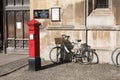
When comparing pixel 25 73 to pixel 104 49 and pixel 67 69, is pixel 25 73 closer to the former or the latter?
pixel 67 69

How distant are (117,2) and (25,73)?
4.33 meters

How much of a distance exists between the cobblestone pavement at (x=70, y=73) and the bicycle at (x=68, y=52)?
35 cm

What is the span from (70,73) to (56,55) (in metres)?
2.29

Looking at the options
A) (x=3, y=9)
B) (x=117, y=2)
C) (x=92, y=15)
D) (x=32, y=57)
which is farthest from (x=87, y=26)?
(x=3, y=9)

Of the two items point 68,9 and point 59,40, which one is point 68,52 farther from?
point 68,9

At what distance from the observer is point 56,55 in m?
13.8

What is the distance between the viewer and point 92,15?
13.6 meters

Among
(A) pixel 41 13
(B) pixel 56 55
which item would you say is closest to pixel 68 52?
(B) pixel 56 55

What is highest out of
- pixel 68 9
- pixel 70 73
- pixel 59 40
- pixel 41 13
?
pixel 68 9

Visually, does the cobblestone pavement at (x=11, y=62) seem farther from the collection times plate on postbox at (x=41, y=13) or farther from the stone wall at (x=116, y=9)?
the stone wall at (x=116, y=9)

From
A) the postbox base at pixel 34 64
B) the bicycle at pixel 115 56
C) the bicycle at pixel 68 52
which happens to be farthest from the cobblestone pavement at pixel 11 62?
the bicycle at pixel 115 56

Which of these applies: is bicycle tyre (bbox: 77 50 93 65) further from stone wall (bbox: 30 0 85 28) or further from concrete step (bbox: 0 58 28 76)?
concrete step (bbox: 0 58 28 76)

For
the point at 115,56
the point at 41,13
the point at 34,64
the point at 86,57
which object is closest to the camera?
the point at 34,64

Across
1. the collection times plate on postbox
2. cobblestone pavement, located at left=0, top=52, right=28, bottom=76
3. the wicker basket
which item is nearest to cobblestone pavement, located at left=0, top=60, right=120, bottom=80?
cobblestone pavement, located at left=0, top=52, right=28, bottom=76
